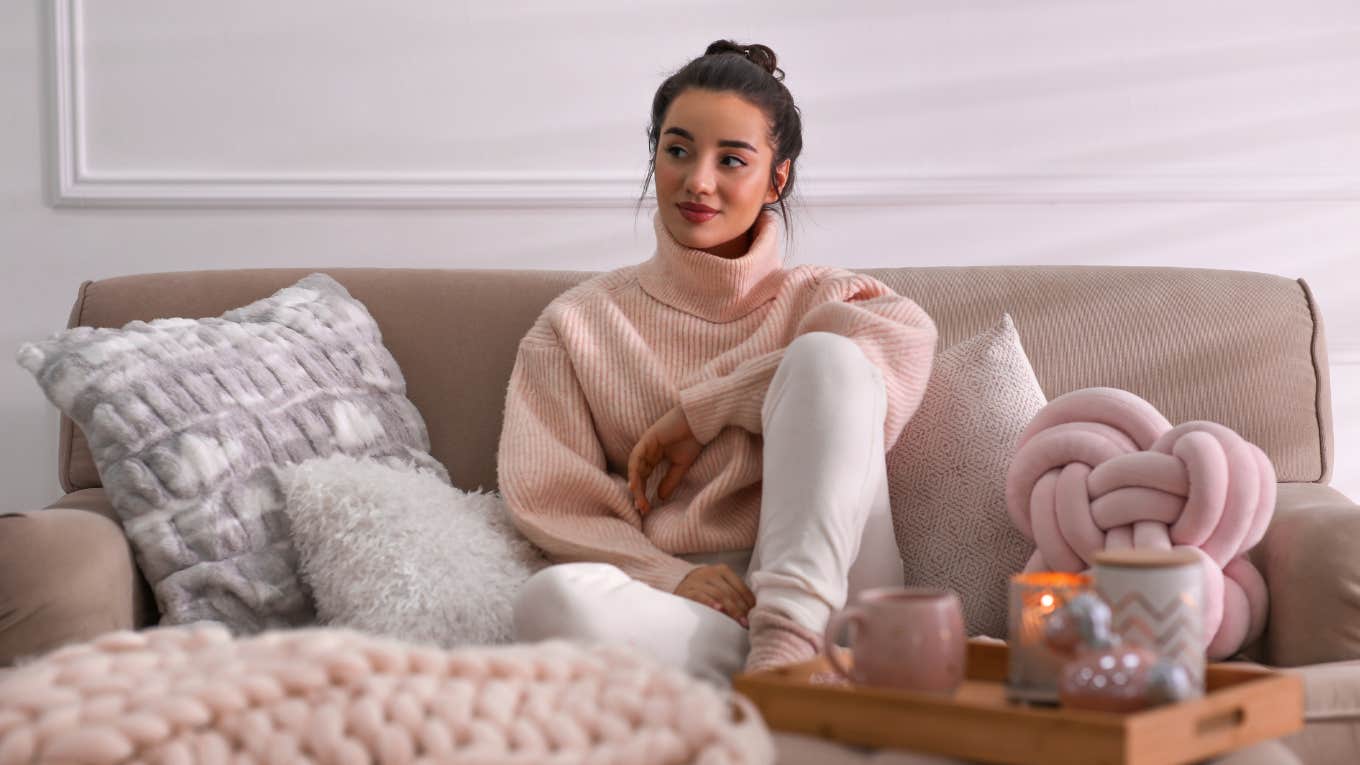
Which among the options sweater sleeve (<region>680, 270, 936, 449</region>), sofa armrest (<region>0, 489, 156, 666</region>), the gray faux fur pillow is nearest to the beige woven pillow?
Answer: sweater sleeve (<region>680, 270, 936, 449</region>)

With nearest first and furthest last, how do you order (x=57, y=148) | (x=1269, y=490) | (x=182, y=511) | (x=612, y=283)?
(x=1269, y=490) < (x=182, y=511) < (x=612, y=283) < (x=57, y=148)

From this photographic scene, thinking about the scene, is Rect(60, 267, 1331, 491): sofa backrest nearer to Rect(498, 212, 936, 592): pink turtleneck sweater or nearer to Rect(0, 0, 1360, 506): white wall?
Rect(498, 212, 936, 592): pink turtleneck sweater

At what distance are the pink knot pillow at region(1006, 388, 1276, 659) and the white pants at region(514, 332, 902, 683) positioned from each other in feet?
0.65

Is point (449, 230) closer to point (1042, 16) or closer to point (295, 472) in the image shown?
point (295, 472)

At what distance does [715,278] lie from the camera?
5.75 ft

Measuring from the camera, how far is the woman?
134cm

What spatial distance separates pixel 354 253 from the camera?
2.37 meters

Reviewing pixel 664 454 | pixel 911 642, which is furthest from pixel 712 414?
pixel 911 642

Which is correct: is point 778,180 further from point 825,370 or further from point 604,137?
point 604,137

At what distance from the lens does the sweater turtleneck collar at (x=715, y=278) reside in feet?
5.74

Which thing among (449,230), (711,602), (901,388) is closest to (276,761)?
(711,602)

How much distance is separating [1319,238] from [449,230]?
1.61m

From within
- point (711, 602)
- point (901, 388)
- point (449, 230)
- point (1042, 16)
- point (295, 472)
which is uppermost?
point (1042, 16)

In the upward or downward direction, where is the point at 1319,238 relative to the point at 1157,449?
upward
